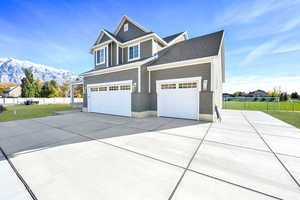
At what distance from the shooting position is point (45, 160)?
254cm

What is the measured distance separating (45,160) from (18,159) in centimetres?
66

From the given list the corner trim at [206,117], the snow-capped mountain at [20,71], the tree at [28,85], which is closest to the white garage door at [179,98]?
the corner trim at [206,117]

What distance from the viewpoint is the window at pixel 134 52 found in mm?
10134

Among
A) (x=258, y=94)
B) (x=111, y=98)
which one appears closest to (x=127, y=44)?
(x=111, y=98)

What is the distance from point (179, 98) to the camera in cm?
740

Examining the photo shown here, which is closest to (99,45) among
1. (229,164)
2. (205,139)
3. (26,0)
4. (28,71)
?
(26,0)

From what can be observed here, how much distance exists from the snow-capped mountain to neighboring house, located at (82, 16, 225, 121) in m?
116

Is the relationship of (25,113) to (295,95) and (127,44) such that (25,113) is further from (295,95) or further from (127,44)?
(295,95)

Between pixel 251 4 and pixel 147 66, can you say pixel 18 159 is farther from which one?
pixel 251 4

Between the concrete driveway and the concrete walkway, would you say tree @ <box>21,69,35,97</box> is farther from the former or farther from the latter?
the concrete walkway

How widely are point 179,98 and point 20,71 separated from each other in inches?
7367

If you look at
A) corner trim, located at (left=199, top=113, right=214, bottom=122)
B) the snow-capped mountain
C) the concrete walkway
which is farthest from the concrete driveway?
the snow-capped mountain

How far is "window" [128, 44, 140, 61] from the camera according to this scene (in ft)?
33.2

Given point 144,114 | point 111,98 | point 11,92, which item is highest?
point 11,92
